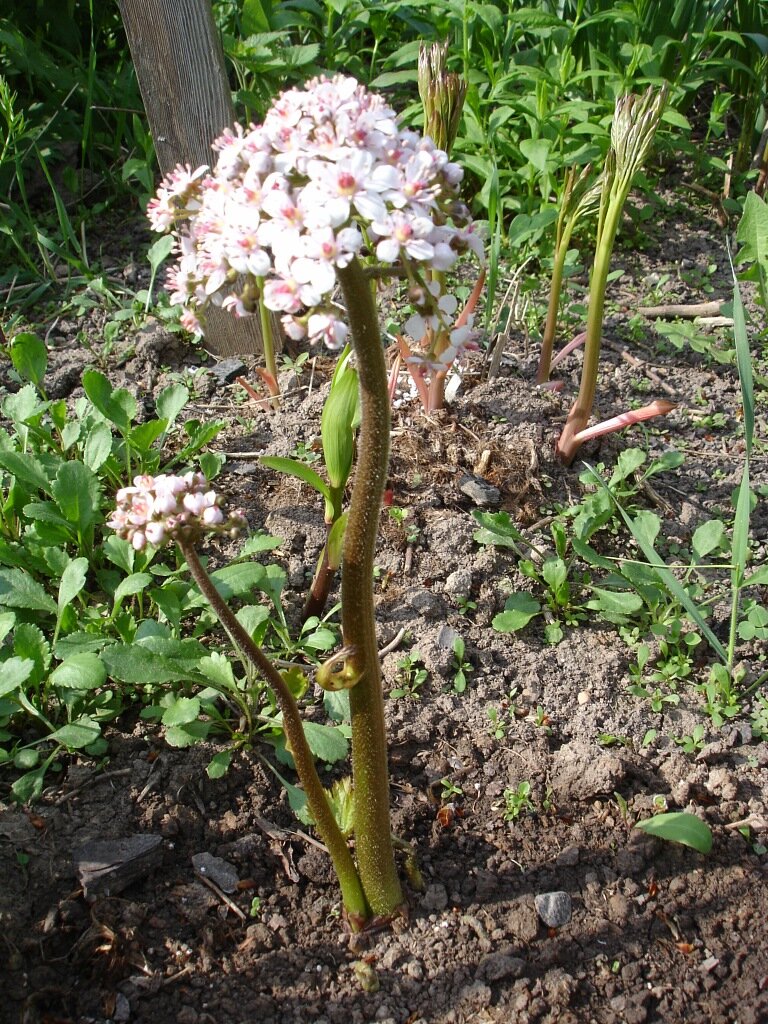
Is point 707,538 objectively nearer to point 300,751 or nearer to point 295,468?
point 295,468

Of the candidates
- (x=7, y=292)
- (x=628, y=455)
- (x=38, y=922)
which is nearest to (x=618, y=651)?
(x=628, y=455)

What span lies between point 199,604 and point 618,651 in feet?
3.32

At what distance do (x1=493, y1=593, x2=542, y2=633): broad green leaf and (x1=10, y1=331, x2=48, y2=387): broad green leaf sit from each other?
147 centimetres

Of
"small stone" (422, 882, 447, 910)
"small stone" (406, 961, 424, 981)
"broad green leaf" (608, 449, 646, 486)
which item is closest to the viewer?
"small stone" (406, 961, 424, 981)

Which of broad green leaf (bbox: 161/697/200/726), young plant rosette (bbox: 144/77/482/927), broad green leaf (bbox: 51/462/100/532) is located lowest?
broad green leaf (bbox: 161/697/200/726)

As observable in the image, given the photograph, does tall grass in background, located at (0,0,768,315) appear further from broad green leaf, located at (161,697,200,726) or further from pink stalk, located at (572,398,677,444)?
broad green leaf, located at (161,697,200,726)

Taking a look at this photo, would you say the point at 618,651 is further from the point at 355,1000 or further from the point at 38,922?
the point at 38,922

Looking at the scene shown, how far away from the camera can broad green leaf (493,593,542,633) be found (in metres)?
2.24

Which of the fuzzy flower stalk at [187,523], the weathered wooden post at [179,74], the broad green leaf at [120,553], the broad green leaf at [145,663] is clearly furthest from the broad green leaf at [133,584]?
the weathered wooden post at [179,74]

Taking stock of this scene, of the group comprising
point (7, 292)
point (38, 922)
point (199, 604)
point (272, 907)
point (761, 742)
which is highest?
point (7, 292)

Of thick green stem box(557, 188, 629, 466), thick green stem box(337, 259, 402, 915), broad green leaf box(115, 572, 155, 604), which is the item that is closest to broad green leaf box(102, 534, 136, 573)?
broad green leaf box(115, 572, 155, 604)

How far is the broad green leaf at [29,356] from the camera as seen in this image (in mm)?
2643

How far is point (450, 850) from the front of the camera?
1.93 m

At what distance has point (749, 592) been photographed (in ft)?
8.02
